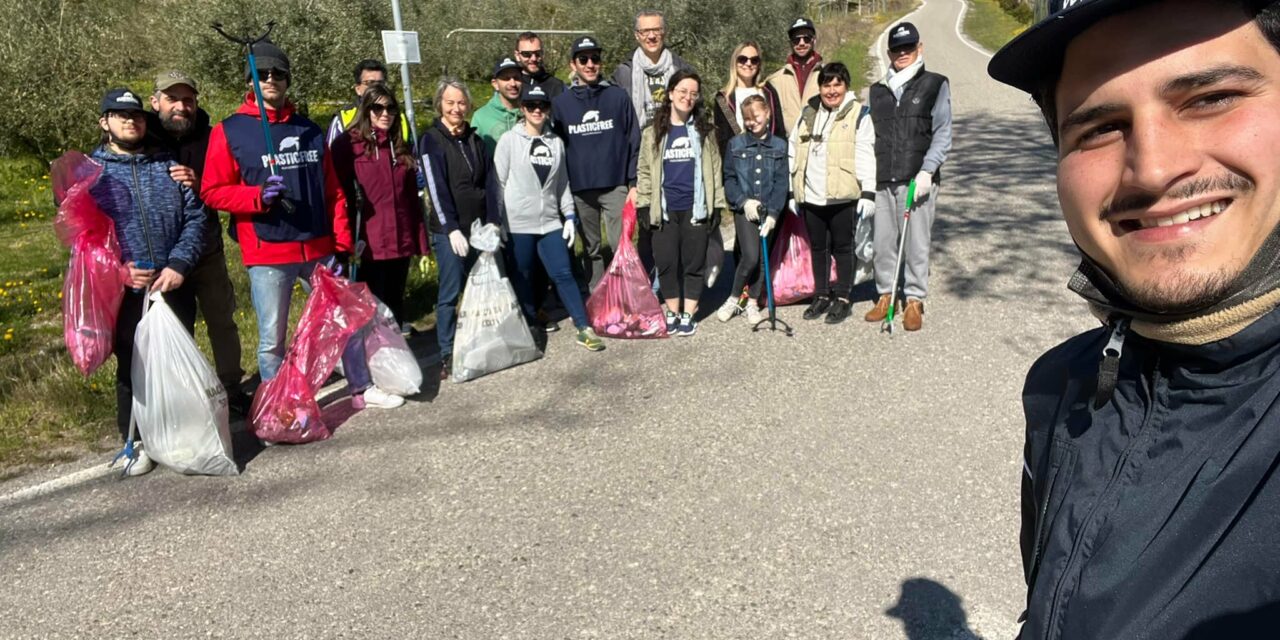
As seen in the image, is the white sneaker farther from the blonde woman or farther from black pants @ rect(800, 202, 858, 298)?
black pants @ rect(800, 202, 858, 298)

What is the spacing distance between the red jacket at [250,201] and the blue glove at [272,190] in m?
0.04

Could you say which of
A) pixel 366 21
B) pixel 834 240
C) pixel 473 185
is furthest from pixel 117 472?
pixel 366 21

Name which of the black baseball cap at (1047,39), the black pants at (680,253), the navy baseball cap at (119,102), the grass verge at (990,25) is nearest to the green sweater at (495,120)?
the black pants at (680,253)

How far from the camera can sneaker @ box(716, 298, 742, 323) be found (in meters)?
6.69

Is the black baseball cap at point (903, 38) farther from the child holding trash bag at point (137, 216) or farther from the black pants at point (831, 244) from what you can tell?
the child holding trash bag at point (137, 216)

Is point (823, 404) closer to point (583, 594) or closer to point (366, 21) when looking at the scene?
point (583, 594)

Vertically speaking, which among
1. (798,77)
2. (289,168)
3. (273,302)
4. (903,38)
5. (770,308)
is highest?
(903,38)

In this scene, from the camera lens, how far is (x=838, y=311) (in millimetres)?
6543

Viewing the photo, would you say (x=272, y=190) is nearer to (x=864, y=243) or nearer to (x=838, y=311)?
(x=838, y=311)

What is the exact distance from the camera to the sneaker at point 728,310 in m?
6.69

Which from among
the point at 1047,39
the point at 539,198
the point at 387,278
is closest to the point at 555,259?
the point at 539,198

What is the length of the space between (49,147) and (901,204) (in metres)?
15.6

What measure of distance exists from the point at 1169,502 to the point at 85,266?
4728mm

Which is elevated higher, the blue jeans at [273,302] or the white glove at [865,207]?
the white glove at [865,207]
